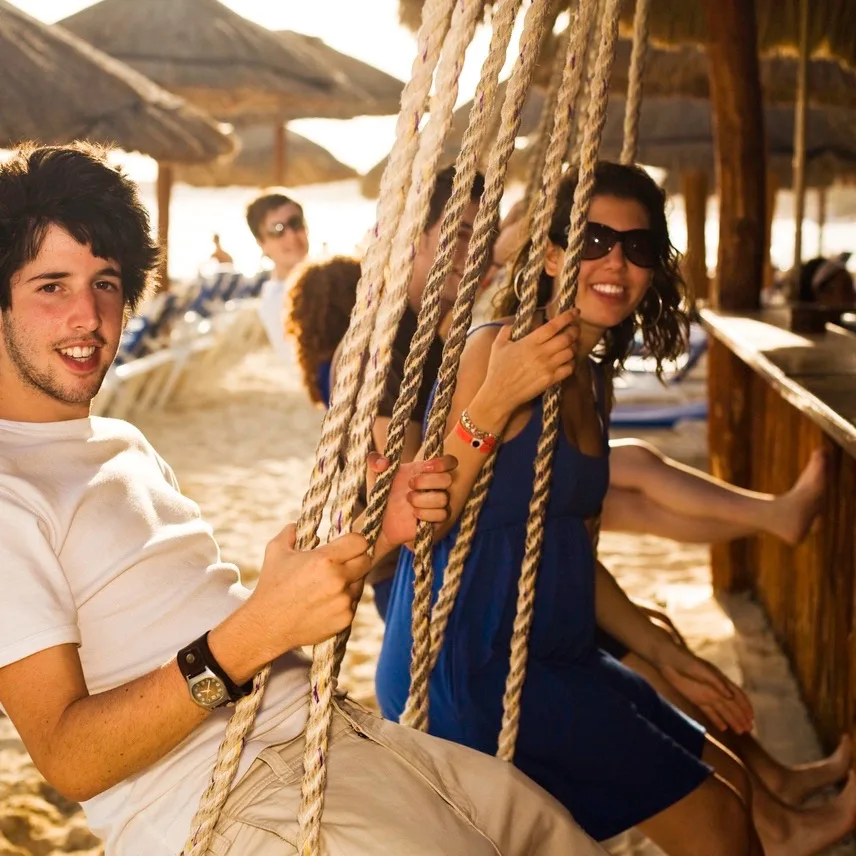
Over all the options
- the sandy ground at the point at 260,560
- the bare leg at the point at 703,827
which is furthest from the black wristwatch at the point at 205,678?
the sandy ground at the point at 260,560

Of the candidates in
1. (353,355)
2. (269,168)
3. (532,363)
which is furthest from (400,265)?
(269,168)

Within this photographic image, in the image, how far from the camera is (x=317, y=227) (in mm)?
39656

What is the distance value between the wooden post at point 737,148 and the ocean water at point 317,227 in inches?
740

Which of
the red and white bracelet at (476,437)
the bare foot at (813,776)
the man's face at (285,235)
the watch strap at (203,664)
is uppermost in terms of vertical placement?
the man's face at (285,235)

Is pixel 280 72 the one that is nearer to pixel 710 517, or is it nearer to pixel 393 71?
pixel 393 71

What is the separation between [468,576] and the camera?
1.69 m

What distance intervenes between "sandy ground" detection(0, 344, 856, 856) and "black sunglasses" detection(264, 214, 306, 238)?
127 centimetres

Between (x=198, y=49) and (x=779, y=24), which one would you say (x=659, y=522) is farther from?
(x=198, y=49)

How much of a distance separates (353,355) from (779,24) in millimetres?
4239

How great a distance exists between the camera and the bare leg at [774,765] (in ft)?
6.87

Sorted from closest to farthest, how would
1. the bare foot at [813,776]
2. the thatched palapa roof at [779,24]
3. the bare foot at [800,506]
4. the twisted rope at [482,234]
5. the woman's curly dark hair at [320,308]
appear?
1. the twisted rope at [482,234]
2. the bare foot at [813,776]
3. the bare foot at [800,506]
4. the woman's curly dark hair at [320,308]
5. the thatched palapa roof at [779,24]

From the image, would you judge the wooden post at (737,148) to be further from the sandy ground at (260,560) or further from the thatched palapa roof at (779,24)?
the sandy ground at (260,560)

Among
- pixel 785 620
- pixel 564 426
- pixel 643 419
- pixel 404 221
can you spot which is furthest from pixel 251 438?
pixel 404 221

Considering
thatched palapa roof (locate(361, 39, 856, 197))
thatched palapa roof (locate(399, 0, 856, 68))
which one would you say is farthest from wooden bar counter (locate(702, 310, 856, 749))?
thatched palapa roof (locate(361, 39, 856, 197))
